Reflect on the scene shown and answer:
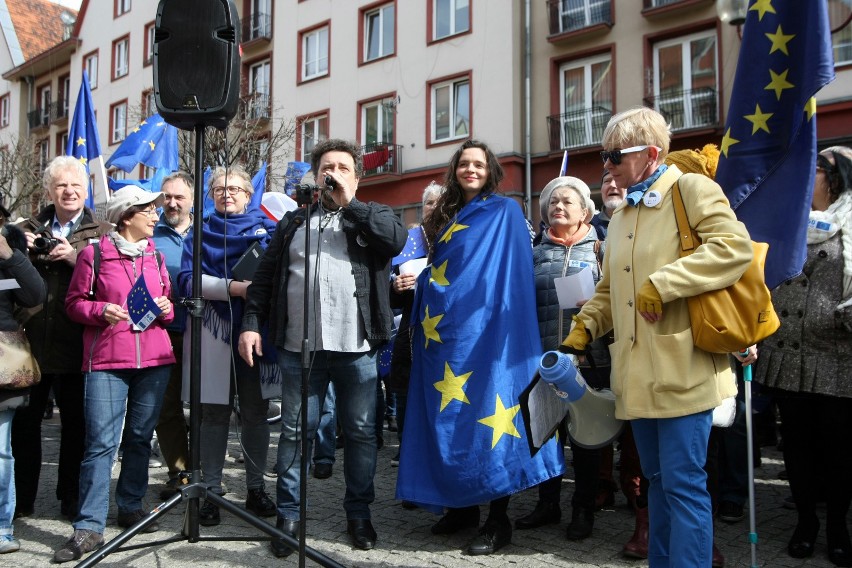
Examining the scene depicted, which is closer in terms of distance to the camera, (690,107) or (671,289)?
(671,289)

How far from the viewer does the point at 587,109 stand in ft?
60.6

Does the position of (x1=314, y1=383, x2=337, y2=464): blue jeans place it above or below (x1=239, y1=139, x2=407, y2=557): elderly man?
below

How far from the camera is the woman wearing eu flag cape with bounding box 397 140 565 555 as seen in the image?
3.82 metres

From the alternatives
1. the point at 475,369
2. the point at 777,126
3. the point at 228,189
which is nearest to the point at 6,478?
the point at 228,189

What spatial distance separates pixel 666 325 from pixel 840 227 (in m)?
1.54

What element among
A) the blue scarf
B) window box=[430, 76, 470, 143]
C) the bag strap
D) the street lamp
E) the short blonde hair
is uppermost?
window box=[430, 76, 470, 143]

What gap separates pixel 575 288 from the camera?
379cm

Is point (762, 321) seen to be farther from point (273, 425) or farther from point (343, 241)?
point (273, 425)

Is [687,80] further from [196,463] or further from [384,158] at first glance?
[196,463]

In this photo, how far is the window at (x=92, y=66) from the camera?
3250 centimetres

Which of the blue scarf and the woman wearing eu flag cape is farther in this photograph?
the woman wearing eu flag cape

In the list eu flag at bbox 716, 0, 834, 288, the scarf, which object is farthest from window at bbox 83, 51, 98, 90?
the scarf

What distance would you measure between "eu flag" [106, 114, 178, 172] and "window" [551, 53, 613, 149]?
11.2 metres

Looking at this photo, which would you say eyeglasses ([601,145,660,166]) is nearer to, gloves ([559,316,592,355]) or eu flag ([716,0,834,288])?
gloves ([559,316,592,355])
